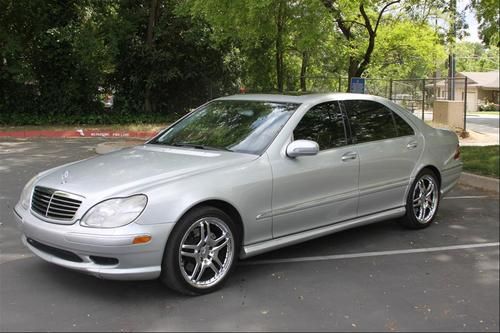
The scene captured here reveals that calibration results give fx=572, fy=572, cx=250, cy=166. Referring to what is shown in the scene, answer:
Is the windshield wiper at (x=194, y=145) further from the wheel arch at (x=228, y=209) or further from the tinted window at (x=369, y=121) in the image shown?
the tinted window at (x=369, y=121)

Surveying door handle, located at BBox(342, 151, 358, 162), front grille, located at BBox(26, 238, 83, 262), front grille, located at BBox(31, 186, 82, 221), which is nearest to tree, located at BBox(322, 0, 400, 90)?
door handle, located at BBox(342, 151, 358, 162)

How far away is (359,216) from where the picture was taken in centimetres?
582

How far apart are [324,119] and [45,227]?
282cm

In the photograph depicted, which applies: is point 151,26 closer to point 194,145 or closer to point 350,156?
point 194,145

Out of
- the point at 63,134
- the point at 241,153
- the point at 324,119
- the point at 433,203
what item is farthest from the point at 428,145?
the point at 63,134

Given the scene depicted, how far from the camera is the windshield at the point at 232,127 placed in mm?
5305

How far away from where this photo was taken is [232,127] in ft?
18.3

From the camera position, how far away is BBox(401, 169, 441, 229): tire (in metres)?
6.37

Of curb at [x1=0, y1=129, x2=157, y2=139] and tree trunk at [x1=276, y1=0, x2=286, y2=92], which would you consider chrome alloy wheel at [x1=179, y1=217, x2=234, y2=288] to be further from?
curb at [x1=0, y1=129, x2=157, y2=139]

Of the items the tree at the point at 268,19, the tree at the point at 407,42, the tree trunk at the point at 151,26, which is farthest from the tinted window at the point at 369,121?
the tree trunk at the point at 151,26

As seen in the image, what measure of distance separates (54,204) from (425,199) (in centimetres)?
410

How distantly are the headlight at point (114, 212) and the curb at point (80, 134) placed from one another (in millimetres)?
14500

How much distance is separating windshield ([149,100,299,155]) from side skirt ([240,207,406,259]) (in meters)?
0.82

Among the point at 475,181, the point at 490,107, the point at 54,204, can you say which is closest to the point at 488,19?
the point at 475,181
